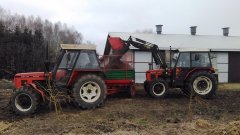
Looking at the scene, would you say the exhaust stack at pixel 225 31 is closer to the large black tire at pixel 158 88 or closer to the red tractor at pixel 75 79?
the large black tire at pixel 158 88

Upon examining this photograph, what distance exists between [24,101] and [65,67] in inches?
76.6

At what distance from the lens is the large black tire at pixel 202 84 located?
51.0 feet

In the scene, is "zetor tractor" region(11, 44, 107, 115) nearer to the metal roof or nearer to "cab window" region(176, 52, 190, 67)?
"cab window" region(176, 52, 190, 67)

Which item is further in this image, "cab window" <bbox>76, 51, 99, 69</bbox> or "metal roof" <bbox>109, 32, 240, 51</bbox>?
"metal roof" <bbox>109, 32, 240, 51</bbox>

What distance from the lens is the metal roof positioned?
90.1 feet

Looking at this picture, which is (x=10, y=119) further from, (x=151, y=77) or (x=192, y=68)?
(x=192, y=68)

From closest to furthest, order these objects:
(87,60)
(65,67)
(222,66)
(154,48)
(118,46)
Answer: (65,67) < (87,60) < (118,46) < (154,48) < (222,66)

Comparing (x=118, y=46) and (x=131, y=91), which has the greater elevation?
(x=118, y=46)

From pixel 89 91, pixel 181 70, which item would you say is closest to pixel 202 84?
pixel 181 70

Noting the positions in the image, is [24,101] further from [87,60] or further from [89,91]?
[87,60]

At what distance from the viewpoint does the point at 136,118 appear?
35.8ft

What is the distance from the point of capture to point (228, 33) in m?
33.3

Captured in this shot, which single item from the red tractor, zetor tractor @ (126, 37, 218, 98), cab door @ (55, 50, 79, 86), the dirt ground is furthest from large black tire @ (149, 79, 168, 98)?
cab door @ (55, 50, 79, 86)

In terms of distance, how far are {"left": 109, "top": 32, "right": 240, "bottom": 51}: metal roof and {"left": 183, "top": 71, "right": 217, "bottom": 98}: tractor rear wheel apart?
411 inches
